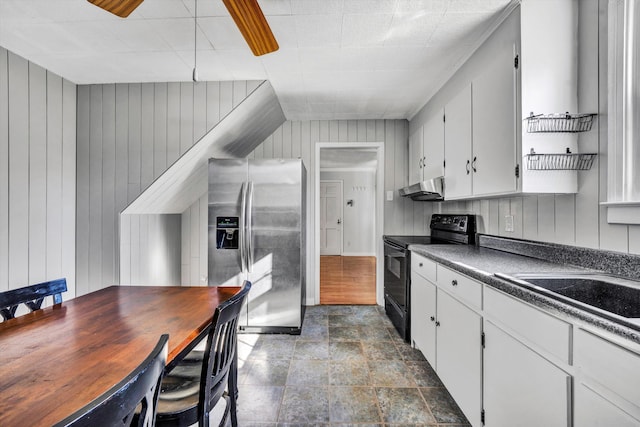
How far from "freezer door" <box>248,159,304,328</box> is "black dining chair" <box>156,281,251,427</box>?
4.58ft

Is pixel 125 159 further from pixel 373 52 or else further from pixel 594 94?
pixel 594 94

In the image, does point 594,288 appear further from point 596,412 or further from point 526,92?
point 526,92

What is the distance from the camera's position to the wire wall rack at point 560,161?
142 cm

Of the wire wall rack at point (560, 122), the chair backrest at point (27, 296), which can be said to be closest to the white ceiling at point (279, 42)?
the wire wall rack at point (560, 122)

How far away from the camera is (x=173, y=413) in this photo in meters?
1.08

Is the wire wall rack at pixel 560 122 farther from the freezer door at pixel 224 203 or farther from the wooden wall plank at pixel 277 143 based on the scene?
the wooden wall plank at pixel 277 143

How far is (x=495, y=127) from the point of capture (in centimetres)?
172

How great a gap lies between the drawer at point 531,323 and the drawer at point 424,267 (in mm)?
659

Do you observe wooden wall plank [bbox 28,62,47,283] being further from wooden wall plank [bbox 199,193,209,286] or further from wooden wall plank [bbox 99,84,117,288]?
wooden wall plank [bbox 199,193,209,286]

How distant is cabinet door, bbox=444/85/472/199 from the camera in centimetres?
207

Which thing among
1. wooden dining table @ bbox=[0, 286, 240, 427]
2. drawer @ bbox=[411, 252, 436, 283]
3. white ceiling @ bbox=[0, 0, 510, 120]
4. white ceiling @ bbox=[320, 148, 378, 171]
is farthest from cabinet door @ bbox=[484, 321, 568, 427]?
white ceiling @ bbox=[320, 148, 378, 171]

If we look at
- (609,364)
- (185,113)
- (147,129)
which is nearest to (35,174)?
(147,129)

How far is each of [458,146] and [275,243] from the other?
71.0 inches

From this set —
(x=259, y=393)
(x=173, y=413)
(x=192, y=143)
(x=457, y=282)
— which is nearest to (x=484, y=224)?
(x=457, y=282)
